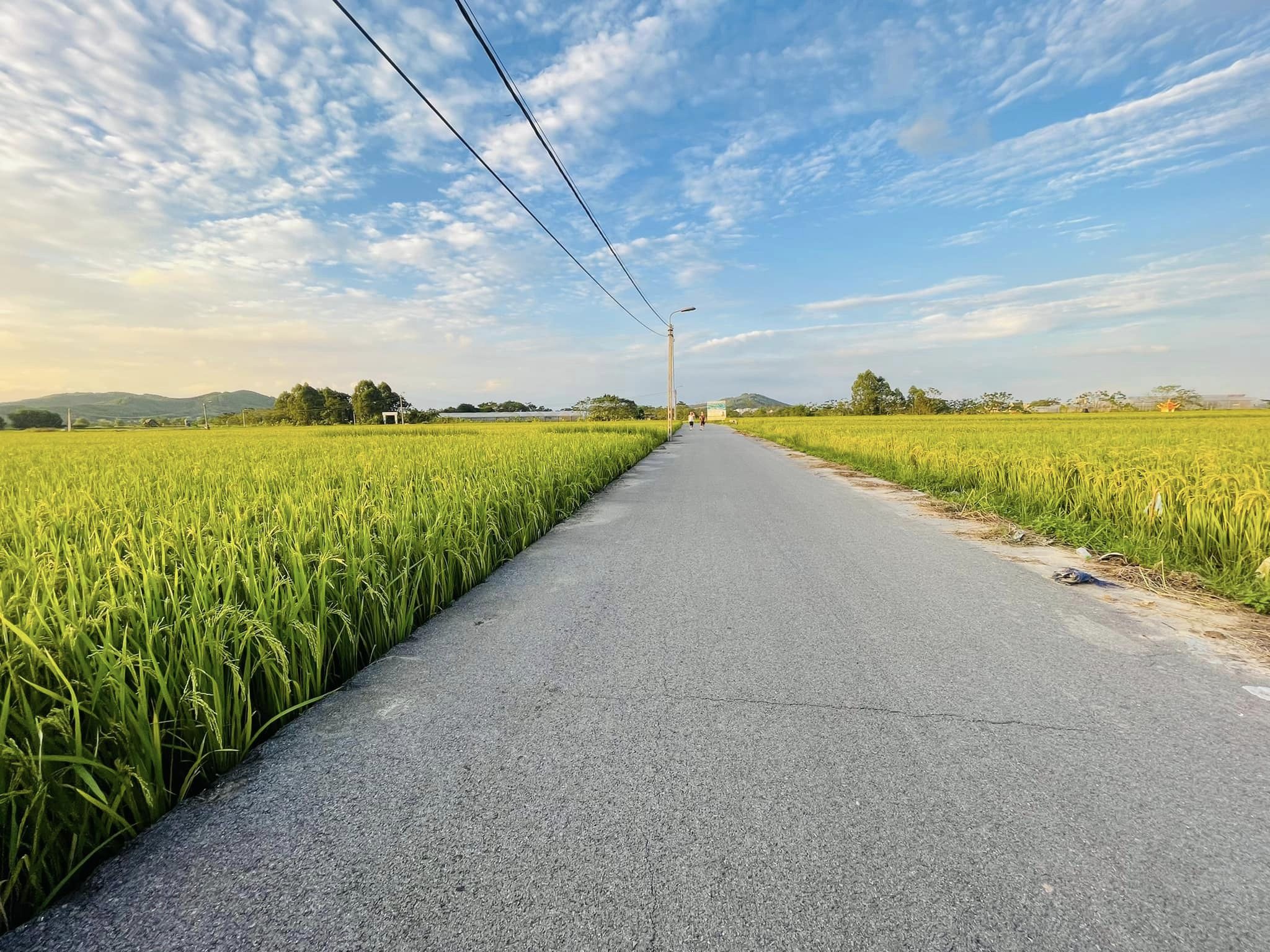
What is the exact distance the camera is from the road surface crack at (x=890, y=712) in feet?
6.44

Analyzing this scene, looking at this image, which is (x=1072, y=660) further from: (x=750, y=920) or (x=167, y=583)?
(x=167, y=583)

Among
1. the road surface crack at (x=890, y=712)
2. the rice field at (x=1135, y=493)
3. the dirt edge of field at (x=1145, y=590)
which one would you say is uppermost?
the rice field at (x=1135, y=493)

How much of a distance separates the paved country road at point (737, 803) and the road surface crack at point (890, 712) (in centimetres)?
1

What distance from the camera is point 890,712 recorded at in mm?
2059

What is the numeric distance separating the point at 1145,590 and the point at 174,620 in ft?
18.4

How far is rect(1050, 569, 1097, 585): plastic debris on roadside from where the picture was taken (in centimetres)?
374

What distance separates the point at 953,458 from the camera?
8930mm

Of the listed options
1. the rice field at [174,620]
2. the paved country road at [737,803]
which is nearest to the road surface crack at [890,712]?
the paved country road at [737,803]

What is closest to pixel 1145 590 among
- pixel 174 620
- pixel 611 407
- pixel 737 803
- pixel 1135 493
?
pixel 1135 493

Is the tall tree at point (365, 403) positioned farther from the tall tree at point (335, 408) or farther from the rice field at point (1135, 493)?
the rice field at point (1135, 493)

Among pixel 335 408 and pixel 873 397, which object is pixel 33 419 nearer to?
pixel 335 408

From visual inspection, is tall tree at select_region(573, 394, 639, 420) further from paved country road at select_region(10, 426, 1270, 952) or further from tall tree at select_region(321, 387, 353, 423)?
paved country road at select_region(10, 426, 1270, 952)

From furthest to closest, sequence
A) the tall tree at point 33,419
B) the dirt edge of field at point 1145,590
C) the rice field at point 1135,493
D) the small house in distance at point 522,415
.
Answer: the small house in distance at point 522,415
the tall tree at point 33,419
the rice field at point 1135,493
the dirt edge of field at point 1145,590

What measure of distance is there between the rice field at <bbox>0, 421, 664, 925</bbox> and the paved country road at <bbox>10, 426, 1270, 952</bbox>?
151mm
